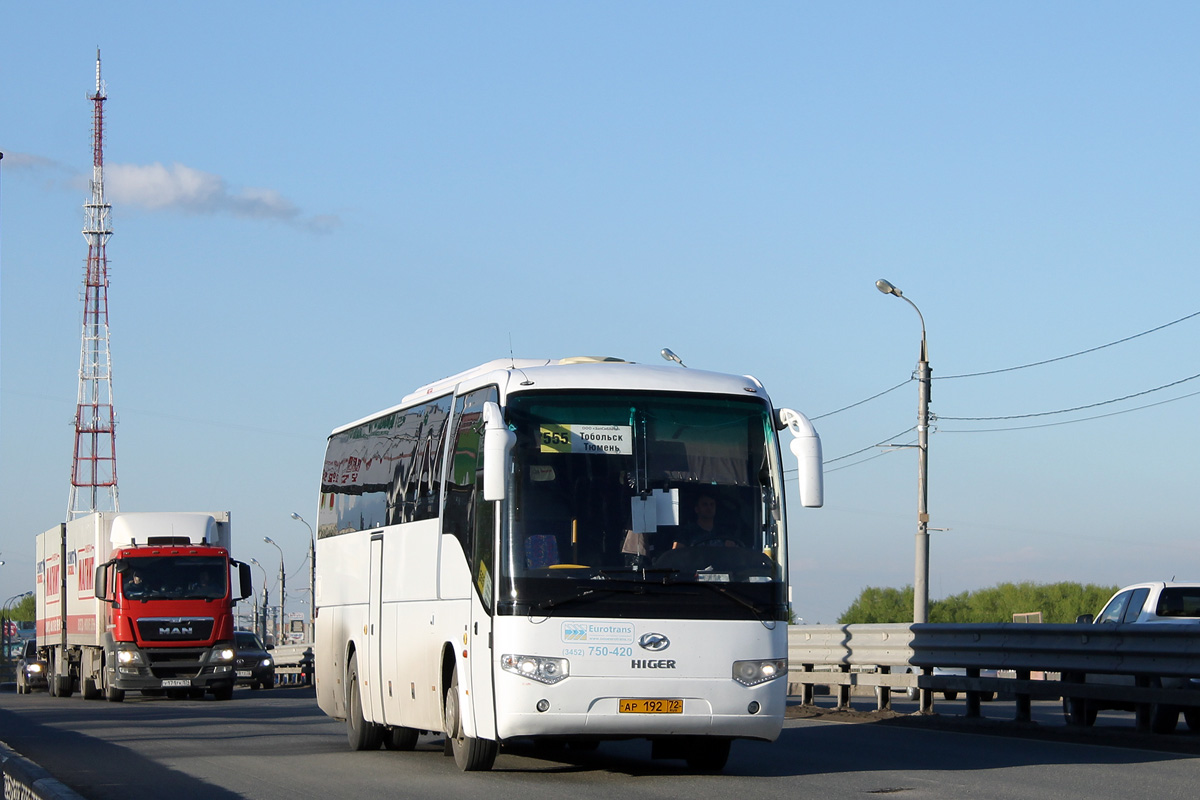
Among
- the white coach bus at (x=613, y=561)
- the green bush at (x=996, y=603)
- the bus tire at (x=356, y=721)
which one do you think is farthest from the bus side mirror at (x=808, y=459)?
the green bush at (x=996, y=603)

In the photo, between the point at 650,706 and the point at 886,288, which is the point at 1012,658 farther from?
Answer: the point at 886,288

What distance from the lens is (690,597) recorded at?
1277 cm

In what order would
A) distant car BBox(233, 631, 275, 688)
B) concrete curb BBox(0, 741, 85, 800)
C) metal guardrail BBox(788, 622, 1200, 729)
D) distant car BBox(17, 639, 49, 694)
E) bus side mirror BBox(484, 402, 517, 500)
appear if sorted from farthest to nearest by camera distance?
distant car BBox(233, 631, 275, 688), distant car BBox(17, 639, 49, 694), metal guardrail BBox(788, 622, 1200, 729), bus side mirror BBox(484, 402, 517, 500), concrete curb BBox(0, 741, 85, 800)

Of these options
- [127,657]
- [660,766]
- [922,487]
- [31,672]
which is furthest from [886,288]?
[31,672]

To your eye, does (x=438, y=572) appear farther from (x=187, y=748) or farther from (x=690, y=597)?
(x=187, y=748)

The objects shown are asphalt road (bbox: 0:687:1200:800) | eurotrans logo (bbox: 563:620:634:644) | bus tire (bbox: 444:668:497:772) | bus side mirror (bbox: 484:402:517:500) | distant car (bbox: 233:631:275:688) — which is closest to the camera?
asphalt road (bbox: 0:687:1200:800)

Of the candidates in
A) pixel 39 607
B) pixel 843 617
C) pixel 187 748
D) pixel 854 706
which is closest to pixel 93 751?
pixel 187 748

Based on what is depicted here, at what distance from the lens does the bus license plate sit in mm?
12617

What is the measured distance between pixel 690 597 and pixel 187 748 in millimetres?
7376

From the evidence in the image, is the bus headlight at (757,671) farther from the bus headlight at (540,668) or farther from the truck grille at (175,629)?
the truck grille at (175,629)

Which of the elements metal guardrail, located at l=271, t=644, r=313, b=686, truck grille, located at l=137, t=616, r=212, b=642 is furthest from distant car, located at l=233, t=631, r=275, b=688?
truck grille, located at l=137, t=616, r=212, b=642

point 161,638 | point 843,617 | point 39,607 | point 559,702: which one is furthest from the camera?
point 843,617

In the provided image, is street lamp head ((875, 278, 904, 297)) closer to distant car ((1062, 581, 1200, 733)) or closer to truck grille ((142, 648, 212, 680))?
distant car ((1062, 581, 1200, 733))

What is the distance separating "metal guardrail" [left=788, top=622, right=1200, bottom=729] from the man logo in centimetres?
568
